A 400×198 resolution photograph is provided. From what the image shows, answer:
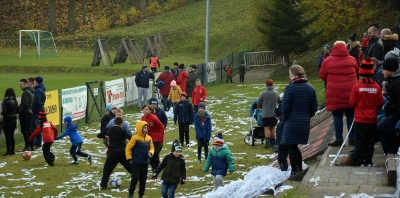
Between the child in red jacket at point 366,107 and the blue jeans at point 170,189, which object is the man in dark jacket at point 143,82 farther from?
the child in red jacket at point 366,107

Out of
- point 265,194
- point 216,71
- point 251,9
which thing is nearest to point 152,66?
point 216,71

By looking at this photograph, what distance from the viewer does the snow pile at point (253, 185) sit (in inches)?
480

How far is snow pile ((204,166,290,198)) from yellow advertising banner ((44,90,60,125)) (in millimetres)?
13044

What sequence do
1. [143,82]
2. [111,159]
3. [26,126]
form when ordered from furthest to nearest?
[143,82] < [26,126] < [111,159]

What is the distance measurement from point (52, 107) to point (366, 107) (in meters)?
14.2

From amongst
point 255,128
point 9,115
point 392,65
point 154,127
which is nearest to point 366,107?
point 392,65

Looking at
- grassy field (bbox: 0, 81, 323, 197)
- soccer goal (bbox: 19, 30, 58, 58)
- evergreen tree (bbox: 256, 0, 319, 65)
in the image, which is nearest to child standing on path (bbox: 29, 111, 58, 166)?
grassy field (bbox: 0, 81, 323, 197)

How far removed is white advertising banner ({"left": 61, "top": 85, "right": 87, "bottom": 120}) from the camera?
2636 centimetres

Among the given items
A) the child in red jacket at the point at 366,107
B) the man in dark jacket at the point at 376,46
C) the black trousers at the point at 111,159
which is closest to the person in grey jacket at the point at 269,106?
the man in dark jacket at the point at 376,46

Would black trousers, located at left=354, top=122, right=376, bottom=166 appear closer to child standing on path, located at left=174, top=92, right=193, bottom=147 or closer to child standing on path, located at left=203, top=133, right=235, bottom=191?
child standing on path, located at left=203, top=133, right=235, bottom=191

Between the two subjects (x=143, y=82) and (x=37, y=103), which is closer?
(x=37, y=103)

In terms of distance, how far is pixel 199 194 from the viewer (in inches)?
603

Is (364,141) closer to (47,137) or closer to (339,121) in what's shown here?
(339,121)

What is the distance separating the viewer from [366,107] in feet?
43.0
